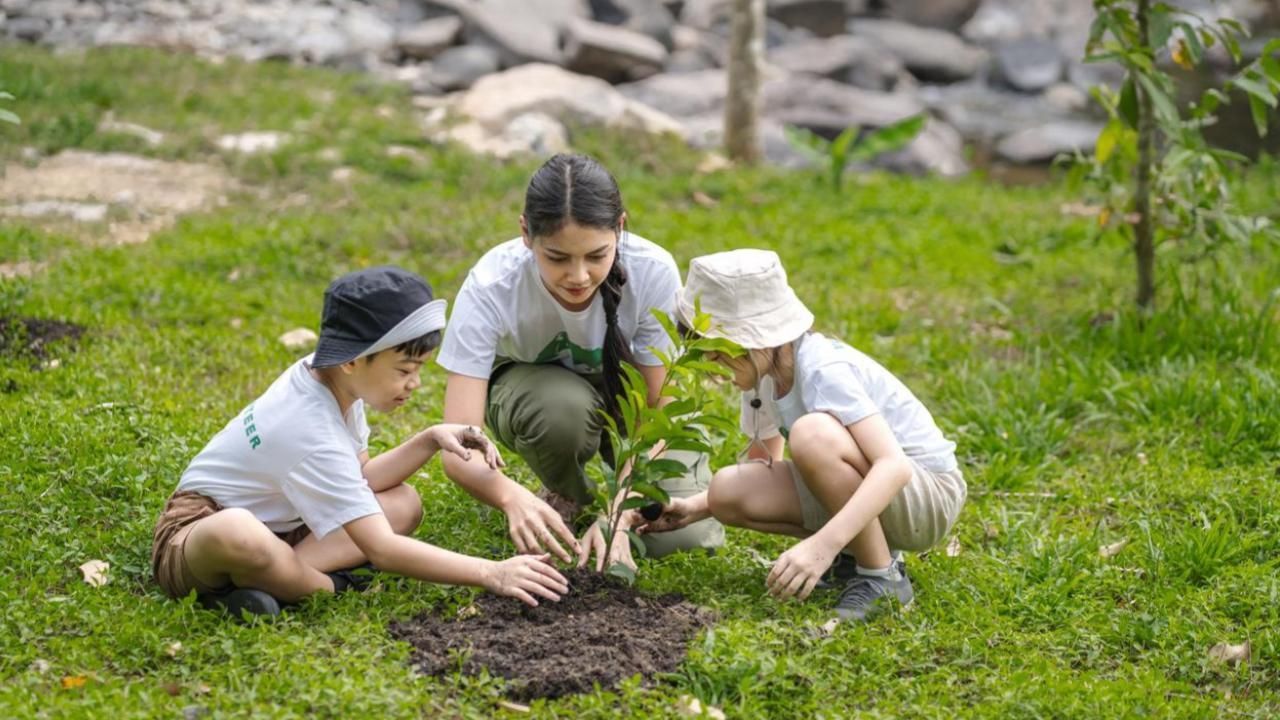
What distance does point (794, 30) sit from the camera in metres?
16.4

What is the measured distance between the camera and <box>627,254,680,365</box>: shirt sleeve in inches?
161

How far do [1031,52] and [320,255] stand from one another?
1162 centimetres

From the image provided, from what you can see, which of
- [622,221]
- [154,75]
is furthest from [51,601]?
[154,75]

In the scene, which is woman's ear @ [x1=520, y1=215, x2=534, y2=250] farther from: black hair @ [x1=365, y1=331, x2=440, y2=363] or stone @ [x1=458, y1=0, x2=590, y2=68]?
stone @ [x1=458, y1=0, x2=590, y2=68]

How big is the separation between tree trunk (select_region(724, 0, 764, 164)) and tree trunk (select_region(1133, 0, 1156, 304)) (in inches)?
149

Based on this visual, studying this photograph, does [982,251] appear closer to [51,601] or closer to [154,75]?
[51,601]

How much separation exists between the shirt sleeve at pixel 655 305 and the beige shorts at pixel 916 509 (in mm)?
583

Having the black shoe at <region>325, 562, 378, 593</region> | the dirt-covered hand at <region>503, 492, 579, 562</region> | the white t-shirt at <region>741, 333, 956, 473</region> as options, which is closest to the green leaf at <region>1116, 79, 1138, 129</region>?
the white t-shirt at <region>741, 333, 956, 473</region>

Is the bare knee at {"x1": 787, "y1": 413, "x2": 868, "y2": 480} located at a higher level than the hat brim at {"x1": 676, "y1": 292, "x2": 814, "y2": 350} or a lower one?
lower

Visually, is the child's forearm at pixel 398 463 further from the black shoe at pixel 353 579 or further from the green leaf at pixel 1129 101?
the green leaf at pixel 1129 101

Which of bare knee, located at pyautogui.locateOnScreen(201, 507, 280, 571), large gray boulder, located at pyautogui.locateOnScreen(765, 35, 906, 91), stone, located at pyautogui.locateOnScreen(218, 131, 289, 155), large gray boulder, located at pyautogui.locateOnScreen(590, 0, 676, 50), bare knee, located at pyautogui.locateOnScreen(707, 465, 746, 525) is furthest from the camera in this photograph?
large gray boulder, located at pyautogui.locateOnScreen(590, 0, 676, 50)

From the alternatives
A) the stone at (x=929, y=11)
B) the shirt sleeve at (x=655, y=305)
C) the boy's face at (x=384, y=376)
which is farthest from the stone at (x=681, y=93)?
the boy's face at (x=384, y=376)

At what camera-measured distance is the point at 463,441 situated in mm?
3572

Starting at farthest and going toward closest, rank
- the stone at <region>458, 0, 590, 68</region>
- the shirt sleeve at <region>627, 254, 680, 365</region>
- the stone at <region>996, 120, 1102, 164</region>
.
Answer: the stone at <region>458, 0, 590, 68</region>
the stone at <region>996, 120, 1102, 164</region>
the shirt sleeve at <region>627, 254, 680, 365</region>
